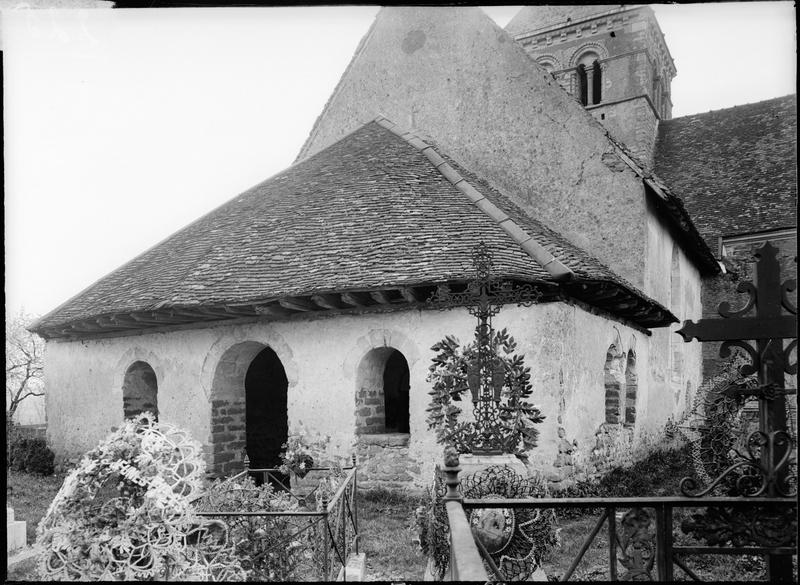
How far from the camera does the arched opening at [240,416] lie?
921cm

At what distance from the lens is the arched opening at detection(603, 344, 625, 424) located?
32.6 feet

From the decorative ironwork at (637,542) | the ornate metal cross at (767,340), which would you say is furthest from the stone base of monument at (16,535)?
the ornate metal cross at (767,340)

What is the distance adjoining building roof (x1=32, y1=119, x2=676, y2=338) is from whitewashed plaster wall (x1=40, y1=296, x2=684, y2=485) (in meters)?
0.29

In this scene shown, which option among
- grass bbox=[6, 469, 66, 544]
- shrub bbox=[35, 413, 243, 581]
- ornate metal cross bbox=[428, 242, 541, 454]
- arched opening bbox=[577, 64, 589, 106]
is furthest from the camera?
arched opening bbox=[577, 64, 589, 106]

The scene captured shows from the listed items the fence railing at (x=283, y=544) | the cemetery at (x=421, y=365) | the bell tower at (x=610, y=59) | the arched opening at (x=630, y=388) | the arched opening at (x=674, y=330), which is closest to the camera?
the cemetery at (x=421, y=365)

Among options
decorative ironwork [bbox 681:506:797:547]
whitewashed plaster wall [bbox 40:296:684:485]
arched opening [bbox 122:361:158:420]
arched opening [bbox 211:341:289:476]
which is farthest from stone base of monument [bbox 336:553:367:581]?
arched opening [bbox 122:361:158:420]

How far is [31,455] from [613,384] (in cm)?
909

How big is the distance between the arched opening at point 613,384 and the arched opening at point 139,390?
699cm

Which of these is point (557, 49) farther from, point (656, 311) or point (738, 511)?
point (738, 511)

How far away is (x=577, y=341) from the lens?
27.7ft

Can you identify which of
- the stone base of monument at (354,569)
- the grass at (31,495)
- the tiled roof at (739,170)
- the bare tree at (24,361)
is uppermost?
the tiled roof at (739,170)

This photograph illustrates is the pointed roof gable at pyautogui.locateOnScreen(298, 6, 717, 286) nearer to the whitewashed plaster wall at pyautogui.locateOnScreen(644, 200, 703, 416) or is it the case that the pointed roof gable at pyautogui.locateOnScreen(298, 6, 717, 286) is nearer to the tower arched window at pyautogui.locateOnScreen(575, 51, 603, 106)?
the whitewashed plaster wall at pyautogui.locateOnScreen(644, 200, 703, 416)

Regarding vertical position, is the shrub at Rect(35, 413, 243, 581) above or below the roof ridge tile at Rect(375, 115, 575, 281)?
below

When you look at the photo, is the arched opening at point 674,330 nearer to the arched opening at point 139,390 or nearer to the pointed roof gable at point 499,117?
the pointed roof gable at point 499,117
